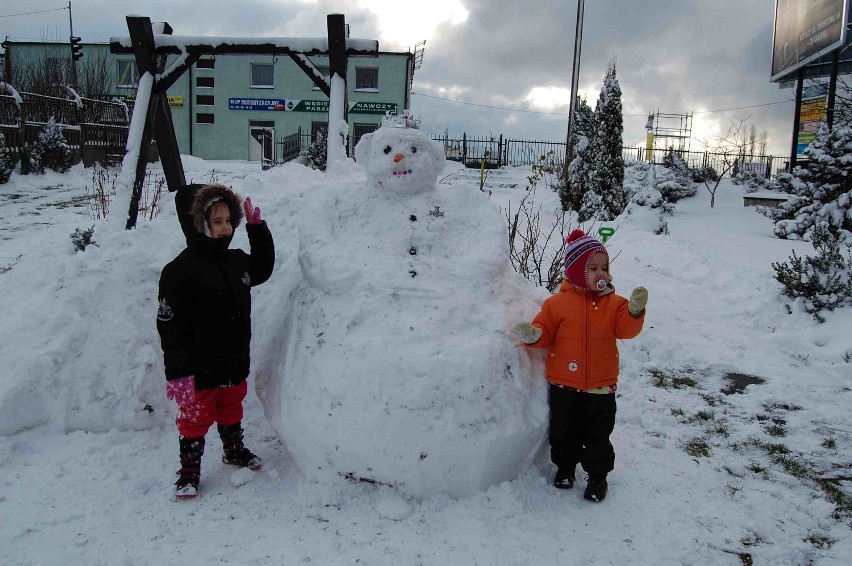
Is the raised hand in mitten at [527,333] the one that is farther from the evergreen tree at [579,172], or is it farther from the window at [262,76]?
the window at [262,76]

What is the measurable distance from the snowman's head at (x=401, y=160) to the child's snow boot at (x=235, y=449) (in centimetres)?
153

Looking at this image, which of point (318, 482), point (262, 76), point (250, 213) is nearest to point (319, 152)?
point (250, 213)

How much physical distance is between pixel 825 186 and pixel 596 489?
983 centimetres

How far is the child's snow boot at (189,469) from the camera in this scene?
2.60 m

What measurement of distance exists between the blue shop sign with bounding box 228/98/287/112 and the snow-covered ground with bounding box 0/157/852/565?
26.0m

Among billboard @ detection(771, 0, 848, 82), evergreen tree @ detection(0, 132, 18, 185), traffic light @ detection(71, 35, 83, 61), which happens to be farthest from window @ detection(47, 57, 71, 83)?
billboard @ detection(771, 0, 848, 82)

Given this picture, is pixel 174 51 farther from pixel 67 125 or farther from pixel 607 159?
pixel 67 125

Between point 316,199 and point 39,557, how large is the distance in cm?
207

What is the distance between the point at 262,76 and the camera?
2920 centimetres

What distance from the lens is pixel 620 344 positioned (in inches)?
193

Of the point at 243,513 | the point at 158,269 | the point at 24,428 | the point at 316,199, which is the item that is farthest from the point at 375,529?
the point at 158,269

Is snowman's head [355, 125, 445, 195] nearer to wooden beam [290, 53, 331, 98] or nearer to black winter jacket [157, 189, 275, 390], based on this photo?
black winter jacket [157, 189, 275, 390]

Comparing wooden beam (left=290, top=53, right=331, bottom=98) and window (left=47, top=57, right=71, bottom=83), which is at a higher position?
window (left=47, top=57, right=71, bottom=83)

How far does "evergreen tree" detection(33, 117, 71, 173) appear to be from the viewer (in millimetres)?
13820
